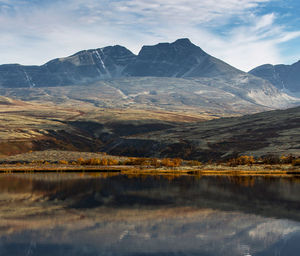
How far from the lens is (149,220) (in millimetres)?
39750

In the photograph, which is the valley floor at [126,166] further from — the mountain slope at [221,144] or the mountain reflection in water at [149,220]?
the mountain reflection in water at [149,220]

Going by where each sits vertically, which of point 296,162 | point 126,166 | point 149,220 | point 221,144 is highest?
point 221,144

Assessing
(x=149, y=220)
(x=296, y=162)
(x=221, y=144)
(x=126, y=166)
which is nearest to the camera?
(x=149, y=220)

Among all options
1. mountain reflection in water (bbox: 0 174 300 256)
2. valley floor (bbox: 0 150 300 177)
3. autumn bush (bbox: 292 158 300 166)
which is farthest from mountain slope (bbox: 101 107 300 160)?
mountain reflection in water (bbox: 0 174 300 256)

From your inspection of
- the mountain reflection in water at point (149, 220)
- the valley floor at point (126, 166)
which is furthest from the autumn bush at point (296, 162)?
the mountain reflection in water at point (149, 220)

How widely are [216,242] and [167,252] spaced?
15.9 ft

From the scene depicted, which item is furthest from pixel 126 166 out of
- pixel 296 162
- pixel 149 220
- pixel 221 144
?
pixel 149 220

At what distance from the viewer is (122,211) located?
146 feet

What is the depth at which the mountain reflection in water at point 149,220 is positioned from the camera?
30.1 meters

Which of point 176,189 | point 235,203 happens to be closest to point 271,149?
point 176,189

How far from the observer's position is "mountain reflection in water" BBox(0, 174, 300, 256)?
30078mm

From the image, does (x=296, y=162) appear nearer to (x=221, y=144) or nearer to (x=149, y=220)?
(x=221, y=144)

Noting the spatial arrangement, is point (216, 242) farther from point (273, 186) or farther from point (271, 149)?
point (271, 149)

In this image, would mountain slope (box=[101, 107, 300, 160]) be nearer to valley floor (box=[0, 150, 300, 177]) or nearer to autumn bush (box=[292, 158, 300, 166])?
autumn bush (box=[292, 158, 300, 166])
